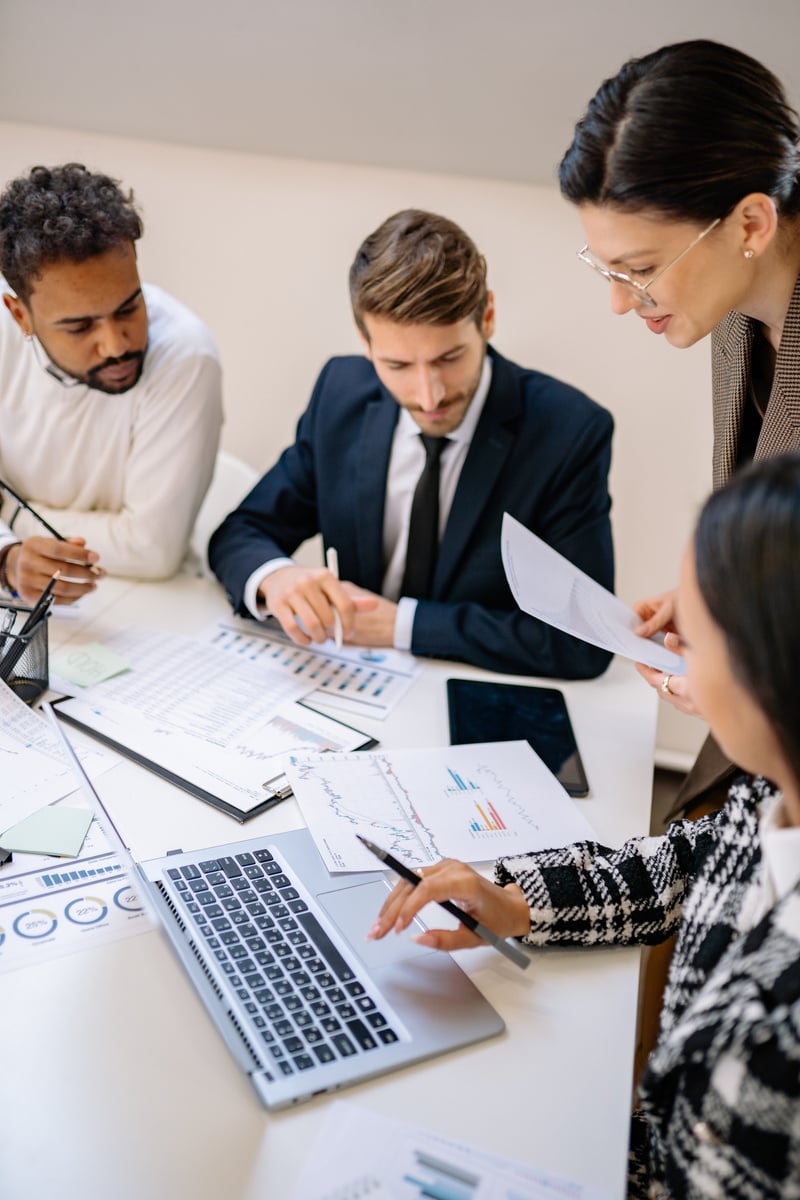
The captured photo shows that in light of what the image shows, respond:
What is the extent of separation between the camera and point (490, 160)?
2193 millimetres

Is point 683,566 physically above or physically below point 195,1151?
above

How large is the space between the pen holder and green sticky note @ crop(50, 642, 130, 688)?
0.20 ft

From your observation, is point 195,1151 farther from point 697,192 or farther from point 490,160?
point 490,160

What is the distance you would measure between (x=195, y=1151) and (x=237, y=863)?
33 centimetres

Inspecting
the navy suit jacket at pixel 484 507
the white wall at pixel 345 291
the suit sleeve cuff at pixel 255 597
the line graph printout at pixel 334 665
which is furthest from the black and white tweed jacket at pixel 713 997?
the white wall at pixel 345 291

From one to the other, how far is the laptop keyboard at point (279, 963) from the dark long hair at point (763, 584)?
441 mm

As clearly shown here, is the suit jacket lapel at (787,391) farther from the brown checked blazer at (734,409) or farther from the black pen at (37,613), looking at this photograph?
the black pen at (37,613)

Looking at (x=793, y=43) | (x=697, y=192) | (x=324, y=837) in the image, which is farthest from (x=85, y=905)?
(x=793, y=43)

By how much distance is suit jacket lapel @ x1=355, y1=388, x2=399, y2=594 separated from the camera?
71.2 inches

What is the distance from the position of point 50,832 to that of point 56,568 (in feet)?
1.96

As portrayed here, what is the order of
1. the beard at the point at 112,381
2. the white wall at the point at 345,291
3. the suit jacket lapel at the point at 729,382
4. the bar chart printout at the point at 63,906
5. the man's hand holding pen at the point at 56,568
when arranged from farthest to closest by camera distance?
the white wall at the point at 345,291, the beard at the point at 112,381, the man's hand holding pen at the point at 56,568, the suit jacket lapel at the point at 729,382, the bar chart printout at the point at 63,906

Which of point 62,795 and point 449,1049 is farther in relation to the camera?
point 62,795

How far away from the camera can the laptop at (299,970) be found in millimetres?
821

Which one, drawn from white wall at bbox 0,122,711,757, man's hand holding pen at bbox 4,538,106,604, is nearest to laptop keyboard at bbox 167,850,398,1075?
man's hand holding pen at bbox 4,538,106,604
